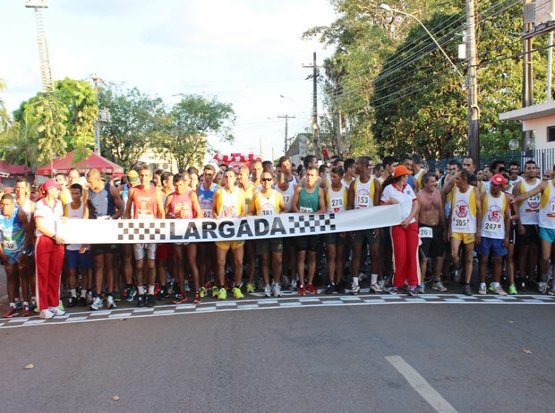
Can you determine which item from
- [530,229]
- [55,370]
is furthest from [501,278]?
[55,370]

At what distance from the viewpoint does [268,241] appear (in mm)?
10328

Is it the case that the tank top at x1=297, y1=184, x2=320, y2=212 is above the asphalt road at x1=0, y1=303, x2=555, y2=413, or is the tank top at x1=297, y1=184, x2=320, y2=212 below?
above

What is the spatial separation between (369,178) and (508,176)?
3137 mm

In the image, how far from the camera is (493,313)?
8.30 meters

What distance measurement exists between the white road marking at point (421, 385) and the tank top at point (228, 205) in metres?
4.74

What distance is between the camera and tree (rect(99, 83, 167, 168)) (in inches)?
2416

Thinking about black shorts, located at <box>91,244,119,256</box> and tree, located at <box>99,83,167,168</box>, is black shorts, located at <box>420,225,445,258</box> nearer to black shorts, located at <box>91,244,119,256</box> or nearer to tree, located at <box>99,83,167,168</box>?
black shorts, located at <box>91,244,119,256</box>

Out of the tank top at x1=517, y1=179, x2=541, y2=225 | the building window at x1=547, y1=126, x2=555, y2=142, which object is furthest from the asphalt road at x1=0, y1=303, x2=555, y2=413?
the building window at x1=547, y1=126, x2=555, y2=142

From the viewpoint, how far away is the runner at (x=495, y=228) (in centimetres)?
1012

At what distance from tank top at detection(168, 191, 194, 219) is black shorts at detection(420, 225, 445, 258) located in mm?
3893

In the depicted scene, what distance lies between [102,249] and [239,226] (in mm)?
2193

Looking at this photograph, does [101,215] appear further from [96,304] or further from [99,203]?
[96,304]

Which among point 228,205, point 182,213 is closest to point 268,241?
point 228,205

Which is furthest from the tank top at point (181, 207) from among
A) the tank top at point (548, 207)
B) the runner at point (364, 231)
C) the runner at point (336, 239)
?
the tank top at point (548, 207)
